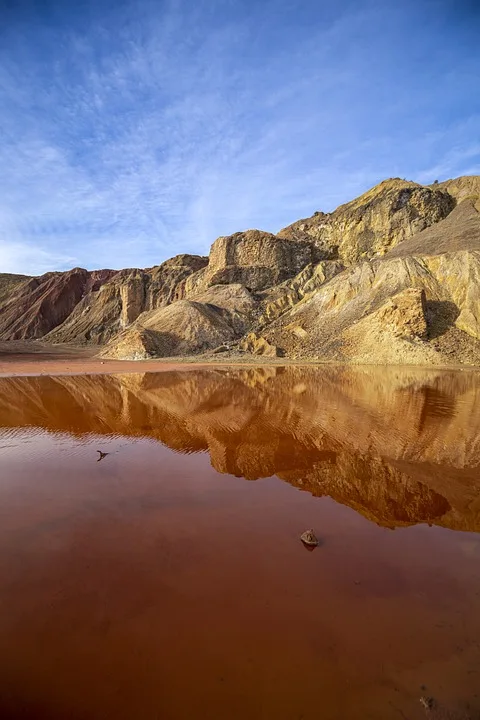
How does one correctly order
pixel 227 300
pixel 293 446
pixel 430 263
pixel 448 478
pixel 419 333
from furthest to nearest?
pixel 227 300 → pixel 430 263 → pixel 419 333 → pixel 293 446 → pixel 448 478

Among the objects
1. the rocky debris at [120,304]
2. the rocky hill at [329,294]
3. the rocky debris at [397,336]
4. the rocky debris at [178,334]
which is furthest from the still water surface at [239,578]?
the rocky debris at [120,304]

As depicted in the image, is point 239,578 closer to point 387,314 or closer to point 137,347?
point 387,314

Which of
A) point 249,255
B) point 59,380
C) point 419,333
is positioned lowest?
point 59,380

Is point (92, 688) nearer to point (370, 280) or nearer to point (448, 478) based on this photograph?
point (448, 478)

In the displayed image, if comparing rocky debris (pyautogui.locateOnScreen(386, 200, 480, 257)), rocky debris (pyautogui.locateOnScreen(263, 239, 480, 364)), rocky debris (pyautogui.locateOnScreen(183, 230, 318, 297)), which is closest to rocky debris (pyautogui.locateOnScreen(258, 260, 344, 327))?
rocky debris (pyautogui.locateOnScreen(263, 239, 480, 364))

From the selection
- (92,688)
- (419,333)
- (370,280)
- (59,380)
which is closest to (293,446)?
(92,688)

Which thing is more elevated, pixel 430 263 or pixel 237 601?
pixel 430 263

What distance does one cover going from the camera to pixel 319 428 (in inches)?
404

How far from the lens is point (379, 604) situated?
3670mm

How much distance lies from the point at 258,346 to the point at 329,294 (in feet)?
34.7

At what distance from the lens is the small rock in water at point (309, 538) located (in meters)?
4.72

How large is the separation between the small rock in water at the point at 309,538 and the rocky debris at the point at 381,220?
57.0 meters

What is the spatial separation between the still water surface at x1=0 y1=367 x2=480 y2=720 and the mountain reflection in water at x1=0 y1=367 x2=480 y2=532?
0.07 metres

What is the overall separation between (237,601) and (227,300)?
2043 inches
